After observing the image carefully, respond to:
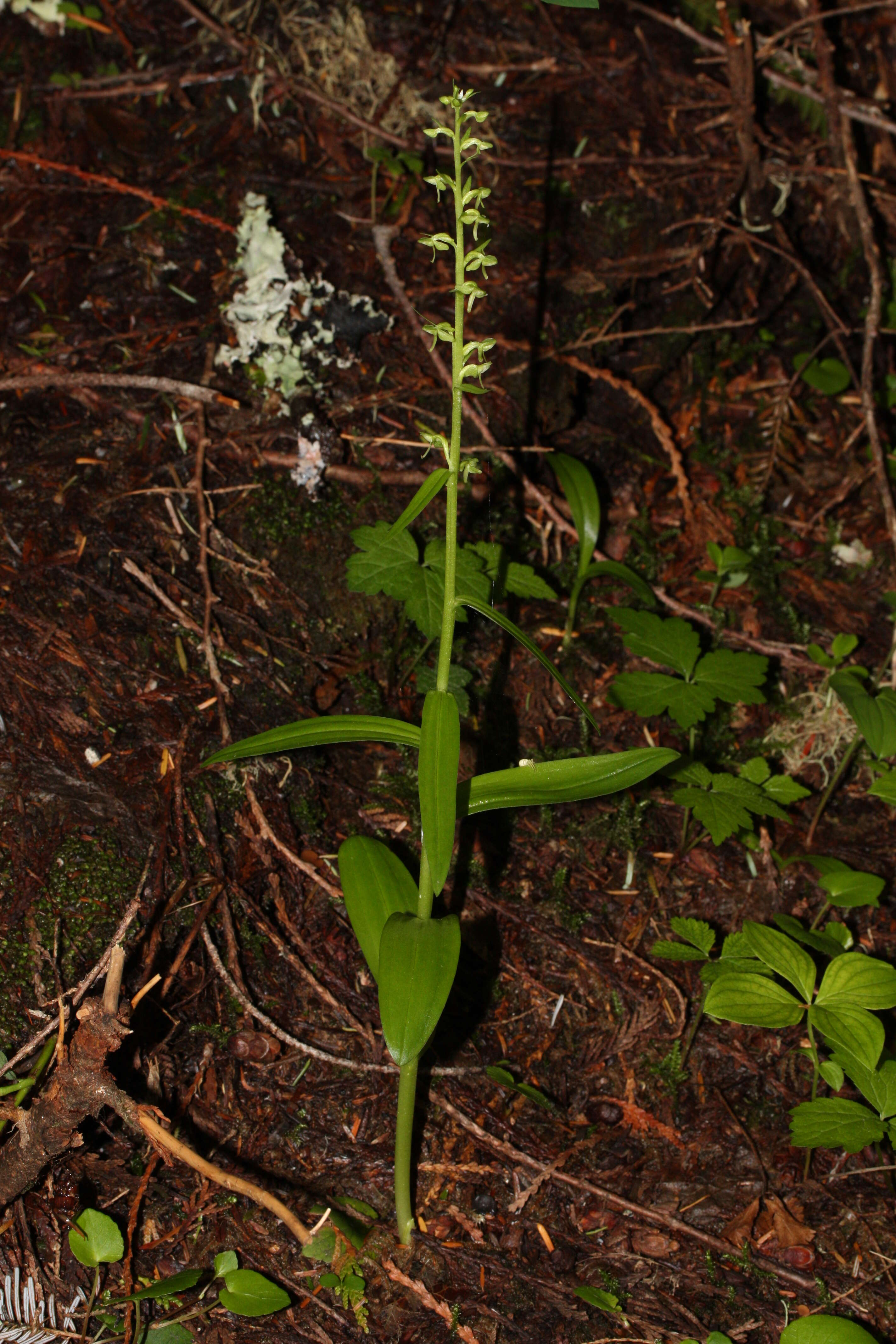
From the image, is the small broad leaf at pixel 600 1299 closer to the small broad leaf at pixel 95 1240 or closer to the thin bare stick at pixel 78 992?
the small broad leaf at pixel 95 1240

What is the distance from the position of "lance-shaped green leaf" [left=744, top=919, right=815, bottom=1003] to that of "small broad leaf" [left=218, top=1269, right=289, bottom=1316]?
140cm

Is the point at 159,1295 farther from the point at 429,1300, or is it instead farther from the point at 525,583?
the point at 525,583

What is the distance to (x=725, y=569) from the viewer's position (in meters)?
3.47

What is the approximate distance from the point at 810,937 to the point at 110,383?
2889 millimetres

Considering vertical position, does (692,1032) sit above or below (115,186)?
below

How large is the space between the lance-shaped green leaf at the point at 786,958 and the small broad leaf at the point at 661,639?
913 millimetres

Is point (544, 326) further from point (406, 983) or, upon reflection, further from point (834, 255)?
point (406, 983)

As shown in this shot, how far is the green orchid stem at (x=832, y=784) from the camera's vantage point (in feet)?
10.0

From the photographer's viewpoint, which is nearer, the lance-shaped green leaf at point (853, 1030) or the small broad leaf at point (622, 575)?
the lance-shaped green leaf at point (853, 1030)

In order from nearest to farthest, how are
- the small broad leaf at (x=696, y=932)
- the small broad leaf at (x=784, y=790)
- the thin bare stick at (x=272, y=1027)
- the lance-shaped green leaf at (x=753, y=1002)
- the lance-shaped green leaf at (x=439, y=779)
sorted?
the lance-shaped green leaf at (x=439, y=779)
the lance-shaped green leaf at (x=753, y=1002)
the thin bare stick at (x=272, y=1027)
the small broad leaf at (x=696, y=932)
the small broad leaf at (x=784, y=790)

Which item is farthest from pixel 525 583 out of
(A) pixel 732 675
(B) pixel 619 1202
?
(B) pixel 619 1202

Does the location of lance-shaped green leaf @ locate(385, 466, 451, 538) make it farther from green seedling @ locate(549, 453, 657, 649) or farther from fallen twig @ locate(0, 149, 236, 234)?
fallen twig @ locate(0, 149, 236, 234)

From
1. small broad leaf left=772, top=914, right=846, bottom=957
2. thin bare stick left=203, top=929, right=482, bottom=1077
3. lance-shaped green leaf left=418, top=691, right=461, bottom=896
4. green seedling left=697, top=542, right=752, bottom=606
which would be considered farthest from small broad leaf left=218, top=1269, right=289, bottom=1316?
green seedling left=697, top=542, right=752, bottom=606

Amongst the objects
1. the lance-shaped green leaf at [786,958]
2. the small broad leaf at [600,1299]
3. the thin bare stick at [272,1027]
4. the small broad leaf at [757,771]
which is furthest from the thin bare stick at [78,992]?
the small broad leaf at [757,771]
